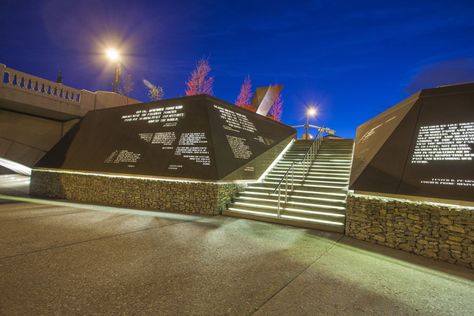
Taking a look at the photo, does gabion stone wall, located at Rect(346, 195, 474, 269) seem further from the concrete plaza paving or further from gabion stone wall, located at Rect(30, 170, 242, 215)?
gabion stone wall, located at Rect(30, 170, 242, 215)

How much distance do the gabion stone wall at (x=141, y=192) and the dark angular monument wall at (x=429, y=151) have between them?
182 inches

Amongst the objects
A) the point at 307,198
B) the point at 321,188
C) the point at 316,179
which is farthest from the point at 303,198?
the point at 316,179

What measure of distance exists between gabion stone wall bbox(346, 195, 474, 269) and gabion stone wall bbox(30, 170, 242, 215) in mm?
4445

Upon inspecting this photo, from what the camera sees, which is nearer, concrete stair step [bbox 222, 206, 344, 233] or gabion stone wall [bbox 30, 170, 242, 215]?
concrete stair step [bbox 222, 206, 344, 233]

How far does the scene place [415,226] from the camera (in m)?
5.47

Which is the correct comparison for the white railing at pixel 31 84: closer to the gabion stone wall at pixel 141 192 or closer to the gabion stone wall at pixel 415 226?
the gabion stone wall at pixel 141 192

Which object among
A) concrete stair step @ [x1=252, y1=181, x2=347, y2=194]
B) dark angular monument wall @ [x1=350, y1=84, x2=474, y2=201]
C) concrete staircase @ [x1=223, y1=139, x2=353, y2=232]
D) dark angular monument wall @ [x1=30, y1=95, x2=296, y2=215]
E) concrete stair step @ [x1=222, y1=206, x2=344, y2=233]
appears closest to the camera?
dark angular monument wall @ [x1=350, y1=84, x2=474, y2=201]

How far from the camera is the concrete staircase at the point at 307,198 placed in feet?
24.6

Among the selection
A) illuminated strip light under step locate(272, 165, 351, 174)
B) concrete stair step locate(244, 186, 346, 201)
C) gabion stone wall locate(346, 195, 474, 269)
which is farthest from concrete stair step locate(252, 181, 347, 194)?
gabion stone wall locate(346, 195, 474, 269)

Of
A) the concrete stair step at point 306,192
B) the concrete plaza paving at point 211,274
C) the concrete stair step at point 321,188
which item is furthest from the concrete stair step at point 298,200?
the concrete plaza paving at point 211,274

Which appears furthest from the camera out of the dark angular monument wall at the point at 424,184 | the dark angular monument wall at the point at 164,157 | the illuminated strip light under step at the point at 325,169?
the illuminated strip light under step at the point at 325,169

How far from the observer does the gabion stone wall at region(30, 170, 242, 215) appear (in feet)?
28.7

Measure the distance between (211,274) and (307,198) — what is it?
18.3 ft

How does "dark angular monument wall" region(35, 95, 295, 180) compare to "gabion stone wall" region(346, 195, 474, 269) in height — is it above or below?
above
